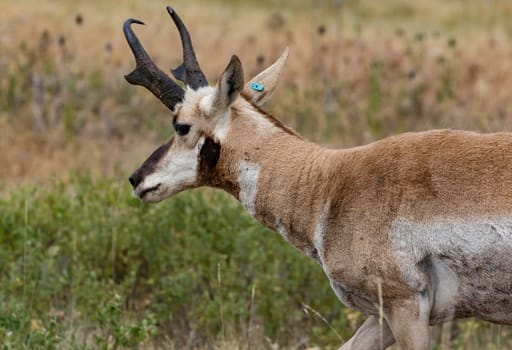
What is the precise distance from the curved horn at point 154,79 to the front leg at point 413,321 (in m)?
1.84

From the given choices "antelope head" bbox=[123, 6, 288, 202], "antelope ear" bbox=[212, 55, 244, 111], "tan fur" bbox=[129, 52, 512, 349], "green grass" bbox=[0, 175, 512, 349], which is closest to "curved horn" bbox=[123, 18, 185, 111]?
"antelope head" bbox=[123, 6, 288, 202]

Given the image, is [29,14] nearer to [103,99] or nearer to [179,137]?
[103,99]

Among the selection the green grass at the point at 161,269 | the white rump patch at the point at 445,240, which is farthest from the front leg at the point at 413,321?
the green grass at the point at 161,269

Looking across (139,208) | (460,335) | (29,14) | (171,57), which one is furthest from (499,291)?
(29,14)

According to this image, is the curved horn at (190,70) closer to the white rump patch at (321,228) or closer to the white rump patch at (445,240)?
the white rump patch at (321,228)

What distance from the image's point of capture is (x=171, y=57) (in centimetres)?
1858

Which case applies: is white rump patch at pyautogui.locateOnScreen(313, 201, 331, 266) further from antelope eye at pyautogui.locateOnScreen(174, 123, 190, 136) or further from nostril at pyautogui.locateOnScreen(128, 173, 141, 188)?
nostril at pyautogui.locateOnScreen(128, 173, 141, 188)

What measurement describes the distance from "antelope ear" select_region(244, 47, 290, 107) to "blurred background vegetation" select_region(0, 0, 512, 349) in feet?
4.45

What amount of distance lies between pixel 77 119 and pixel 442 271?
1174 cm

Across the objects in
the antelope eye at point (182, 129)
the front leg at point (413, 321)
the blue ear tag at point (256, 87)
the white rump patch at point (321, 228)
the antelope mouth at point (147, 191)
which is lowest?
the front leg at point (413, 321)

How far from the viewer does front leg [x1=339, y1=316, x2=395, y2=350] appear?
6355 mm

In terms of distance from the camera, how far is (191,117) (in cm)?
649

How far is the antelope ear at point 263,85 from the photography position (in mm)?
6712

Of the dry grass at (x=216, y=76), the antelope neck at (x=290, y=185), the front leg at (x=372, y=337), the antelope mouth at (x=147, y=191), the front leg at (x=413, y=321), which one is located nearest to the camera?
the front leg at (x=413, y=321)
